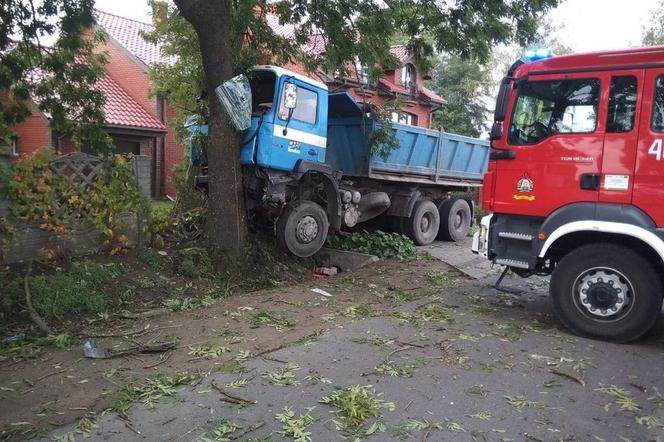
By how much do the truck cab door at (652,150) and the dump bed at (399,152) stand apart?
5.08m

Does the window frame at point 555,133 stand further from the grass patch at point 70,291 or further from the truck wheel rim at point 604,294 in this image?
the grass patch at point 70,291

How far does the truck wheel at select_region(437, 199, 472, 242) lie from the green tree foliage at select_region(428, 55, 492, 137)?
57.9ft

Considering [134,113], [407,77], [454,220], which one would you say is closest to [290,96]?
[454,220]

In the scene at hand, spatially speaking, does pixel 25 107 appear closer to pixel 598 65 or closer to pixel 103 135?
pixel 103 135

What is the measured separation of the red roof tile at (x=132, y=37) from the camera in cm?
2155

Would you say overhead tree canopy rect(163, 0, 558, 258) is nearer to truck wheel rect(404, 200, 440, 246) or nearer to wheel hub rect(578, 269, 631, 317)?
truck wheel rect(404, 200, 440, 246)

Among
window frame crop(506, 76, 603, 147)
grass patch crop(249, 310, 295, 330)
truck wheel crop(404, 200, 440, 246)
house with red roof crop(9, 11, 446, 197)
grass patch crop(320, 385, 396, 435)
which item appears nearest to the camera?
grass patch crop(320, 385, 396, 435)

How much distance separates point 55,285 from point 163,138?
15.5 metres

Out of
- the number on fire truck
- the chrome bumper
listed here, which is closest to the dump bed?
the chrome bumper

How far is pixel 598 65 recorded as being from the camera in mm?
5625

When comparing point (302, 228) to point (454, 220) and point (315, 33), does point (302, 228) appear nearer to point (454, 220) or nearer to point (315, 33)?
point (315, 33)

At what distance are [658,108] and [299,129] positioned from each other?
4.88 meters

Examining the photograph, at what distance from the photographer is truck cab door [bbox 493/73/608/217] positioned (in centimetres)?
569

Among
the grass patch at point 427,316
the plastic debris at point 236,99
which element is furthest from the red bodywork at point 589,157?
the plastic debris at point 236,99
